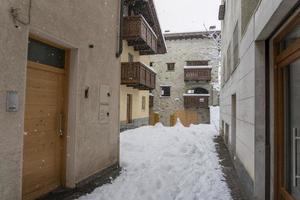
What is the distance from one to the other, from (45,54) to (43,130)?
1247 millimetres

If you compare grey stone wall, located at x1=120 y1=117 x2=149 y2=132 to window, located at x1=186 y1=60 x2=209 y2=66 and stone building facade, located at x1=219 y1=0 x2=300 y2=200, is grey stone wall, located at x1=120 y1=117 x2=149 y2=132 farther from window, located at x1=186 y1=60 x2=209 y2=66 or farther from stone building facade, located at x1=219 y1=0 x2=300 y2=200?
stone building facade, located at x1=219 y1=0 x2=300 y2=200

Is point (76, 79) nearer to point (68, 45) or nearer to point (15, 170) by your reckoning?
point (68, 45)

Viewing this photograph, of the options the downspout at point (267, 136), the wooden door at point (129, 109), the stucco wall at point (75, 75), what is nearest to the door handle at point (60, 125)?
the stucco wall at point (75, 75)

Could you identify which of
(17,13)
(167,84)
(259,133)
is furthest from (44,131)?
(167,84)

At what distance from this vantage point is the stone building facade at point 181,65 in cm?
3045

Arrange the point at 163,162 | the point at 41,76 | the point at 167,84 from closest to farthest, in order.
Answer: the point at 41,76
the point at 163,162
the point at 167,84

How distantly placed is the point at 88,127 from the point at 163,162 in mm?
2727

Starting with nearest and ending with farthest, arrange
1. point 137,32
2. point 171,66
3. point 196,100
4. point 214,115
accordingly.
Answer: point 137,32
point 214,115
point 196,100
point 171,66

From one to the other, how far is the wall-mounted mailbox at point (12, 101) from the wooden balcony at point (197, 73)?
26.1 metres

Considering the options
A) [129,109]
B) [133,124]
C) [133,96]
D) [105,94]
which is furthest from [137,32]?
[105,94]

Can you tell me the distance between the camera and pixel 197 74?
29.5 m

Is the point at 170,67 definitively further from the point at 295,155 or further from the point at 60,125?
the point at 295,155

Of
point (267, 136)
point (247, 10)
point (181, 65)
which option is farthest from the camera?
point (181, 65)

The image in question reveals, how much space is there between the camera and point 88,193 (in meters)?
5.22
